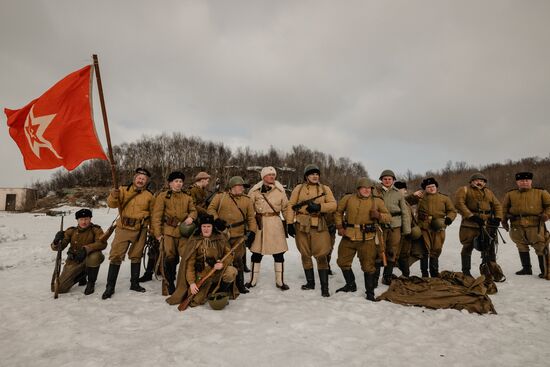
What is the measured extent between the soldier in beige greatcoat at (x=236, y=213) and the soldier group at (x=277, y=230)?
2 cm

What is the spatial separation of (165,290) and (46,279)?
2.93 m

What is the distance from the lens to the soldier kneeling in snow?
18.1 feet

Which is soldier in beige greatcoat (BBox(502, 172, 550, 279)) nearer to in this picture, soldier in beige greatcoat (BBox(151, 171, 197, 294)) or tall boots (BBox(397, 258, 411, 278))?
tall boots (BBox(397, 258, 411, 278))

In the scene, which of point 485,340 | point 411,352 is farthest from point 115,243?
point 485,340

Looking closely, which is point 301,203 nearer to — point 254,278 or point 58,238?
point 254,278

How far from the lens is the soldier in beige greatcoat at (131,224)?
Result: 17.9 feet

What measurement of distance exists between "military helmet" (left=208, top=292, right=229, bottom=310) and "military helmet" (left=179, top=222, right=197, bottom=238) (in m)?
1.19

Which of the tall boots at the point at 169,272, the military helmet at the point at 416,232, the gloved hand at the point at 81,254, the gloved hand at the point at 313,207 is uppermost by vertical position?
the gloved hand at the point at 313,207

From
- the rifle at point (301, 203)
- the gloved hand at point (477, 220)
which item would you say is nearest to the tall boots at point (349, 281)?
the rifle at point (301, 203)

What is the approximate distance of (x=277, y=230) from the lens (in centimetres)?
636

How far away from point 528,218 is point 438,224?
2.40 metres

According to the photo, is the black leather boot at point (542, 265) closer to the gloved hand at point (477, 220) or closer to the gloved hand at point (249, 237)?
the gloved hand at point (477, 220)

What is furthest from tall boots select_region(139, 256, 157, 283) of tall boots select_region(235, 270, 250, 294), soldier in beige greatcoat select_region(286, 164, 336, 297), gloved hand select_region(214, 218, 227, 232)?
soldier in beige greatcoat select_region(286, 164, 336, 297)

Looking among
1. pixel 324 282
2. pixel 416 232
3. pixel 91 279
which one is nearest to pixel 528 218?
pixel 416 232
